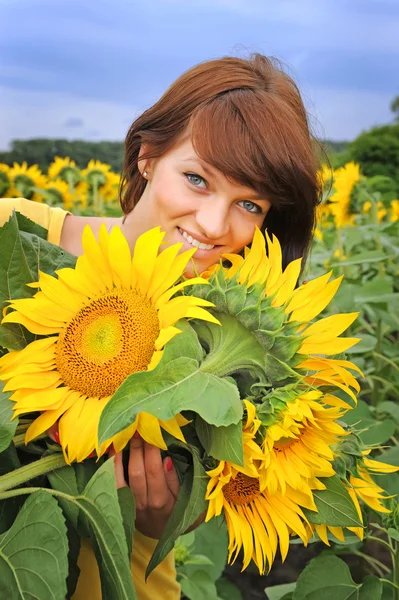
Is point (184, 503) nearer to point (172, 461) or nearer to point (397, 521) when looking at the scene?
point (172, 461)

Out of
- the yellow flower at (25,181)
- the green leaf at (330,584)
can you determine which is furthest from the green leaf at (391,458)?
the yellow flower at (25,181)

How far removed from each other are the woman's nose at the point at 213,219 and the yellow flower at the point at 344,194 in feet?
3.82

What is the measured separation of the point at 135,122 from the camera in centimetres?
Result: 101

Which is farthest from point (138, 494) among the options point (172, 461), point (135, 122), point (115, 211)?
point (115, 211)

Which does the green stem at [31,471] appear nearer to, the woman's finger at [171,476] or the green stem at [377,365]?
the woman's finger at [171,476]

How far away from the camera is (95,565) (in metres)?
0.81

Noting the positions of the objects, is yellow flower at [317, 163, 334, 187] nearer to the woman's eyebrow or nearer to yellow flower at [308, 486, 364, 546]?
the woman's eyebrow

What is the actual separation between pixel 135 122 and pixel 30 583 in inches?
27.3

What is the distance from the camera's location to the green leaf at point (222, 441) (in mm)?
470

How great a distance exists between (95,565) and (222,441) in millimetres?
409

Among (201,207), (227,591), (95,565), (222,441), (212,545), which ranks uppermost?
(201,207)

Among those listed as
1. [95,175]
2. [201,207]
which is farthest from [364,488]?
[95,175]

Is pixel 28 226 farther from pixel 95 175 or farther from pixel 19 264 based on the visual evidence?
pixel 95 175

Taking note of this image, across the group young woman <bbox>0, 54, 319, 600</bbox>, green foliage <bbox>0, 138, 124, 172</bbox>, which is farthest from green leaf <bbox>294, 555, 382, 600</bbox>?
green foliage <bbox>0, 138, 124, 172</bbox>
